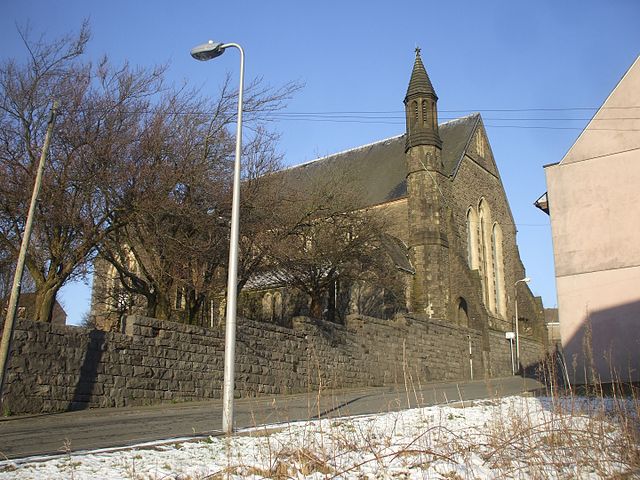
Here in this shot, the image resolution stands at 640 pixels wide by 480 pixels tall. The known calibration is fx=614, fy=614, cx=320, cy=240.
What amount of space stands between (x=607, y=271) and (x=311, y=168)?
2878 cm

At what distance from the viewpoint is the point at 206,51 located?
32.4ft

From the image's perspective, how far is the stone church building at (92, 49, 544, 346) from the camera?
105 ft

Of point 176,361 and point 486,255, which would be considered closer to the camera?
point 176,361

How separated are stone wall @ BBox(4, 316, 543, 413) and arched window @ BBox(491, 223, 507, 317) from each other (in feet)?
58.1

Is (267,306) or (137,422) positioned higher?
(267,306)

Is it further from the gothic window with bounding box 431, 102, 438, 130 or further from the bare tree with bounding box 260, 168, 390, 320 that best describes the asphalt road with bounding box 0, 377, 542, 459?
the gothic window with bounding box 431, 102, 438, 130

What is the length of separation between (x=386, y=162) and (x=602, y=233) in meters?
26.1

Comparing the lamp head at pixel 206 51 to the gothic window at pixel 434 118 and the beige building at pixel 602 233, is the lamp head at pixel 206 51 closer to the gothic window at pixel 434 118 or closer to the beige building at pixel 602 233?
the beige building at pixel 602 233

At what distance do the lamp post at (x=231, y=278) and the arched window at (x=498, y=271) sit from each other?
33.7 metres

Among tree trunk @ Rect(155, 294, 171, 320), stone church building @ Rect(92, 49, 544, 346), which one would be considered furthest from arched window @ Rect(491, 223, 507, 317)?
tree trunk @ Rect(155, 294, 171, 320)

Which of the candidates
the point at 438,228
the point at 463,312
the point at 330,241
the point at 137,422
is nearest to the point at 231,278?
the point at 137,422

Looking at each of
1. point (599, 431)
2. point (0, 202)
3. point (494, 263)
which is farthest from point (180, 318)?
point (494, 263)

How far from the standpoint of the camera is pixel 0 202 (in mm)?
14656

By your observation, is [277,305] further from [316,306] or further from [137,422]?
[137,422]
